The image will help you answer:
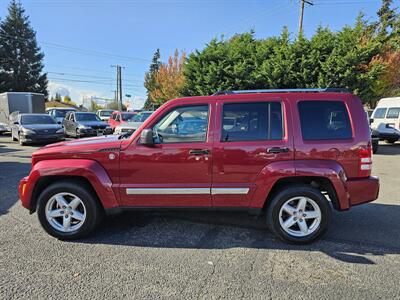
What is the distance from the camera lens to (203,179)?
3.83 meters

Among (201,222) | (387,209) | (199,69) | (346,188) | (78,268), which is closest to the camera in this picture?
(78,268)

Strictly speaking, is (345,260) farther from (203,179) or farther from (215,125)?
(215,125)

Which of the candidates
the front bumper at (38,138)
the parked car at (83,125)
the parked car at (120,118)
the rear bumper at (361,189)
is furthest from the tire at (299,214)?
the parked car at (83,125)

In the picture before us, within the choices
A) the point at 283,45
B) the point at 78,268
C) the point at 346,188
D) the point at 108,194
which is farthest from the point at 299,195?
the point at 283,45

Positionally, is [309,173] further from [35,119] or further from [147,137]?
[35,119]

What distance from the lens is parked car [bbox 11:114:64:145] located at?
1438 cm

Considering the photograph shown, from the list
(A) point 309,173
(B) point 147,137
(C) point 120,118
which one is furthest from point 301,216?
(C) point 120,118

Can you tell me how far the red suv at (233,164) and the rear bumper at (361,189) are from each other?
0.04 ft

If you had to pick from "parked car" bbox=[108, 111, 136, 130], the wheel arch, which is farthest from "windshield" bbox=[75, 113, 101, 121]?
the wheel arch

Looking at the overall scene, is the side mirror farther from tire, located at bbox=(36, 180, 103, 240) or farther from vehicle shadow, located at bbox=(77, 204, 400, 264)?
vehicle shadow, located at bbox=(77, 204, 400, 264)

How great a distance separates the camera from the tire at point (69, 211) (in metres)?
3.90

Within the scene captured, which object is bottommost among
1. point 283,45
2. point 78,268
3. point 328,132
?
point 78,268

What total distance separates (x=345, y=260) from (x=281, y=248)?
717 mm

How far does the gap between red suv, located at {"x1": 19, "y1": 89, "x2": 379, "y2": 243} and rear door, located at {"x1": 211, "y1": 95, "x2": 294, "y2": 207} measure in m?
0.01
